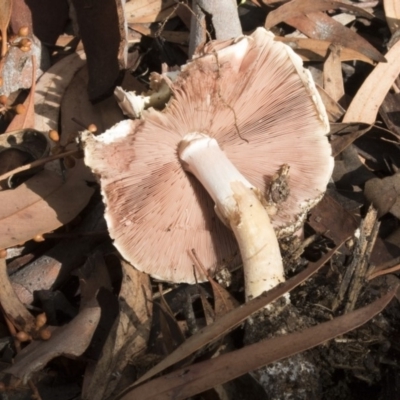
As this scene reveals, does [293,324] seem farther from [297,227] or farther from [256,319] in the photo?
[297,227]

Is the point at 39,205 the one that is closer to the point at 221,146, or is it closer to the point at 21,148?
the point at 21,148

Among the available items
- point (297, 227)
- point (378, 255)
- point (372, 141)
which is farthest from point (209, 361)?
point (372, 141)

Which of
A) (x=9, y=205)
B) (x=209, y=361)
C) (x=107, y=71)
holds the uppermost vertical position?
(x=107, y=71)

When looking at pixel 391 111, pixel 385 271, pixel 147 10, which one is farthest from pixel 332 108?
pixel 147 10

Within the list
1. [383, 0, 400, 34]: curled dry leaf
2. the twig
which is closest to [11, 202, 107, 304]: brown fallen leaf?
the twig

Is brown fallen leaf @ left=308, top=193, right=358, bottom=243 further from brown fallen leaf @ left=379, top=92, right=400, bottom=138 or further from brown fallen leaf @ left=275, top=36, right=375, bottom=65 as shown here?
brown fallen leaf @ left=275, top=36, right=375, bottom=65

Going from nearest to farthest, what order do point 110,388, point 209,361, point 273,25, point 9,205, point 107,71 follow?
point 209,361, point 110,388, point 9,205, point 107,71, point 273,25

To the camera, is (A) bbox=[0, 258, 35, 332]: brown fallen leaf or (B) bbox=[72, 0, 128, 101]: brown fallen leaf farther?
(B) bbox=[72, 0, 128, 101]: brown fallen leaf

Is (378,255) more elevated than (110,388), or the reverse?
(110,388)

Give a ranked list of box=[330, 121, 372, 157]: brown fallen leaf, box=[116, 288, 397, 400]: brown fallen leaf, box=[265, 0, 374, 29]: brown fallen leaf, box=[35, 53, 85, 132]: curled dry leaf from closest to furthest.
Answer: box=[116, 288, 397, 400]: brown fallen leaf < box=[330, 121, 372, 157]: brown fallen leaf < box=[35, 53, 85, 132]: curled dry leaf < box=[265, 0, 374, 29]: brown fallen leaf

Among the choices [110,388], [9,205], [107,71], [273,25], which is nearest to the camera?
[110,388]
